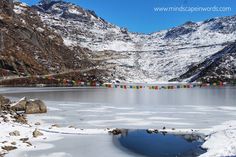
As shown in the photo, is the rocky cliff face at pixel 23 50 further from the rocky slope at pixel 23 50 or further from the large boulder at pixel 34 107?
the large boulder at pixel 34 107

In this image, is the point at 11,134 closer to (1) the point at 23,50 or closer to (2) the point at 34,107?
(2) the point at 34,107

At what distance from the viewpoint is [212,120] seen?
36812 mm

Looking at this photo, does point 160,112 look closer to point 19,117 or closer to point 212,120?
point 212,120

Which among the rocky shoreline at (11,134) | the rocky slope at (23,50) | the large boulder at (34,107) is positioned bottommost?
the rocky shoreline at (11,134)

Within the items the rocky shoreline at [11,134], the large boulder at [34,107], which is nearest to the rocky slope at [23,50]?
the large boulder at [34,107]

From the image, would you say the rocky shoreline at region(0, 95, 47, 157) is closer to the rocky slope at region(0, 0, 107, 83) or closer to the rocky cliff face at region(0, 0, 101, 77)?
the rocky cliff face at region(0, 0, 101, 77)

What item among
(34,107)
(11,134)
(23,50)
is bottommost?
(11,134)

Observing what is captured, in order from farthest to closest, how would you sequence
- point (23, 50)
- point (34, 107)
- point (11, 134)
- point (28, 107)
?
point (23, 50)
point (34, 107)
point (28, 107)
point (11, 134)

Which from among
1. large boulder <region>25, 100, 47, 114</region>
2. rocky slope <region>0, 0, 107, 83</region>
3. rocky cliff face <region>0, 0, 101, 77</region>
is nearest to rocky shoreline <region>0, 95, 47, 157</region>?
large boulder <region>25, 100, 47, 114</region>

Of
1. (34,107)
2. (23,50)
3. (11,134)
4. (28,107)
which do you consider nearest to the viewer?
(11,134)

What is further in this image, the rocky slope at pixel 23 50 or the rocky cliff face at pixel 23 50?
the rocky cliff face at pixel 23 50

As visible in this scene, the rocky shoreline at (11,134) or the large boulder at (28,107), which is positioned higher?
the large boulder at (28,107)

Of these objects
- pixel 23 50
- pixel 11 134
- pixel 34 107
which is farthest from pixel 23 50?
pixel 11 134

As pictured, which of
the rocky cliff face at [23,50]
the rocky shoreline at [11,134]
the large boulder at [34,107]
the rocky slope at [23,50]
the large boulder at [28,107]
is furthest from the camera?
the rocky cliff face at [23,50]
